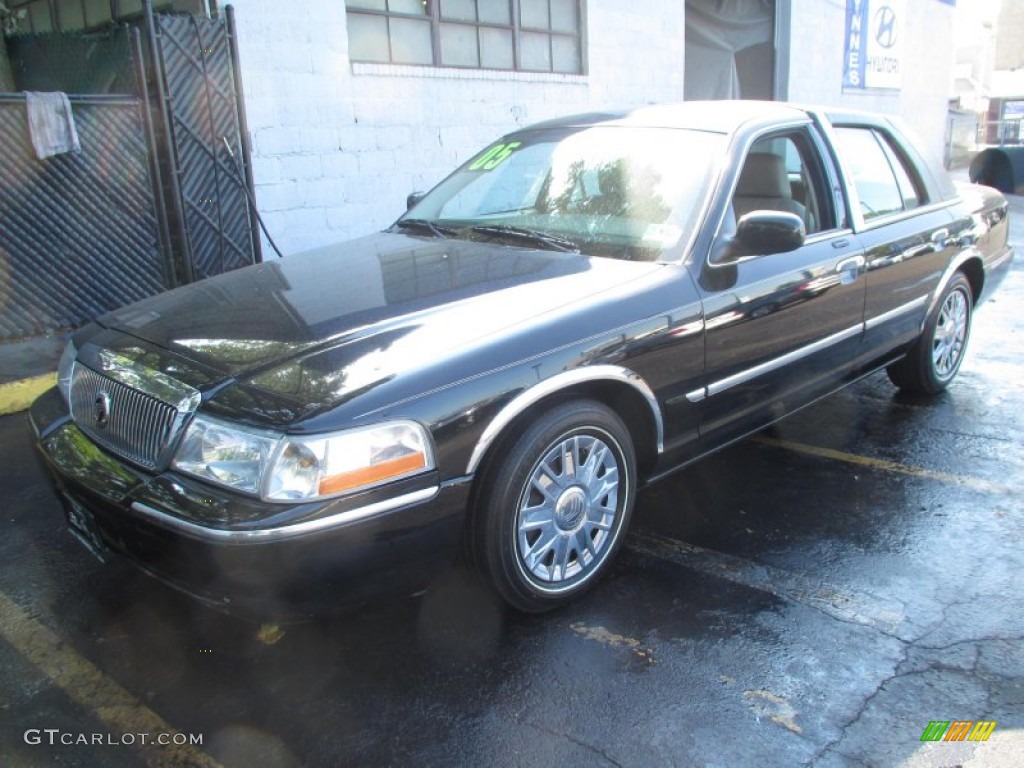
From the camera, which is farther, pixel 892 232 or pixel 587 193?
pixel 892 232

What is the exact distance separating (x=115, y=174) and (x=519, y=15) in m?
4.77

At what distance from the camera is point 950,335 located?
529 cm

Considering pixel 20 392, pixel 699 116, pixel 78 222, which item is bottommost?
pixel 20 392

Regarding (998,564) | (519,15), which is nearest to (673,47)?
(519,15)

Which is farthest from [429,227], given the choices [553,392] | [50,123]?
[50,123]

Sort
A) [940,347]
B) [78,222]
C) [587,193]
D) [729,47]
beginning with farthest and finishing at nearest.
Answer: [729,47], [78,222], [940,347], [587,193]

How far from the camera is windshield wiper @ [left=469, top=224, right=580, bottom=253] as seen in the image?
360 centimetres

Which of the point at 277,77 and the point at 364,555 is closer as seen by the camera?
the point at 364,555

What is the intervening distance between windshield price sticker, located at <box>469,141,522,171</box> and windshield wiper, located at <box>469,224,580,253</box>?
0.55 m

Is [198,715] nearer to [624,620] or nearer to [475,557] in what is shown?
[475,557]

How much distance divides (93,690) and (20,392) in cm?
334

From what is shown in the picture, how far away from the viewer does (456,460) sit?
2662 millimetres

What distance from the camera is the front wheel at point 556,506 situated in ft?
9.24

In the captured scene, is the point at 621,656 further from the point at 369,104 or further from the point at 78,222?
the point at 369,104
